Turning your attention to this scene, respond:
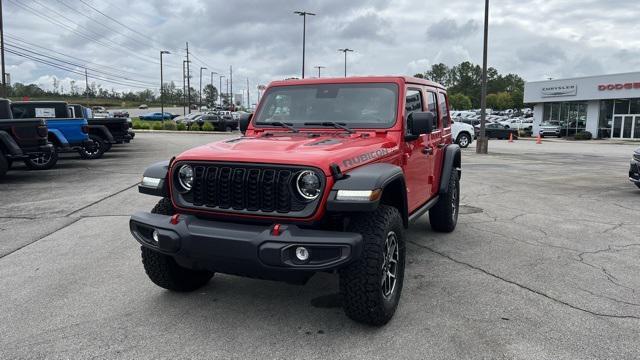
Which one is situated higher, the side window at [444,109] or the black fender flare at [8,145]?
the side window at [444,109]

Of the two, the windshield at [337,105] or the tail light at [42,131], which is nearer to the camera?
the windshield at [337,105]

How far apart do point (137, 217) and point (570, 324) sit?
3.28 metres

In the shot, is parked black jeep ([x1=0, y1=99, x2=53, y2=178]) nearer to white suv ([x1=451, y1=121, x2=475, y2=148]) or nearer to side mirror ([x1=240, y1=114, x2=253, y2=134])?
side mirror ([x1=240, y1=114, x2=253, y2=134])

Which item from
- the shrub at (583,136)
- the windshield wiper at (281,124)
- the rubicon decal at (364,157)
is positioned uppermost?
the windshield wiper at (281,124)

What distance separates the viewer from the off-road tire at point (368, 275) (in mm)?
3365

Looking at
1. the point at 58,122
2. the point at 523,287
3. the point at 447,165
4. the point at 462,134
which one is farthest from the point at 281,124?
the point at 462,134

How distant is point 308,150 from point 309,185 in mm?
375

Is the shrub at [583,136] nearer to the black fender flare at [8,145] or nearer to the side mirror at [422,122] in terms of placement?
the black fender flare at [8,145]

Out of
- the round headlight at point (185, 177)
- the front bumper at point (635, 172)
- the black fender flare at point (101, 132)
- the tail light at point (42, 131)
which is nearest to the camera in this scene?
the round headlight at point (185, 177)

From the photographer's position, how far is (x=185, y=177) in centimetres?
375

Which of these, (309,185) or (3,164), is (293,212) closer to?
(309,185)

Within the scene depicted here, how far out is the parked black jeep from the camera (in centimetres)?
1097

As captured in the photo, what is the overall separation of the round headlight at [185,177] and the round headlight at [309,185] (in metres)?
0.86

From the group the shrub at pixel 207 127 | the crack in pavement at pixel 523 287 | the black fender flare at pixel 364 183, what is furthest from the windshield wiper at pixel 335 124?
the shrub at pixel 207 127
